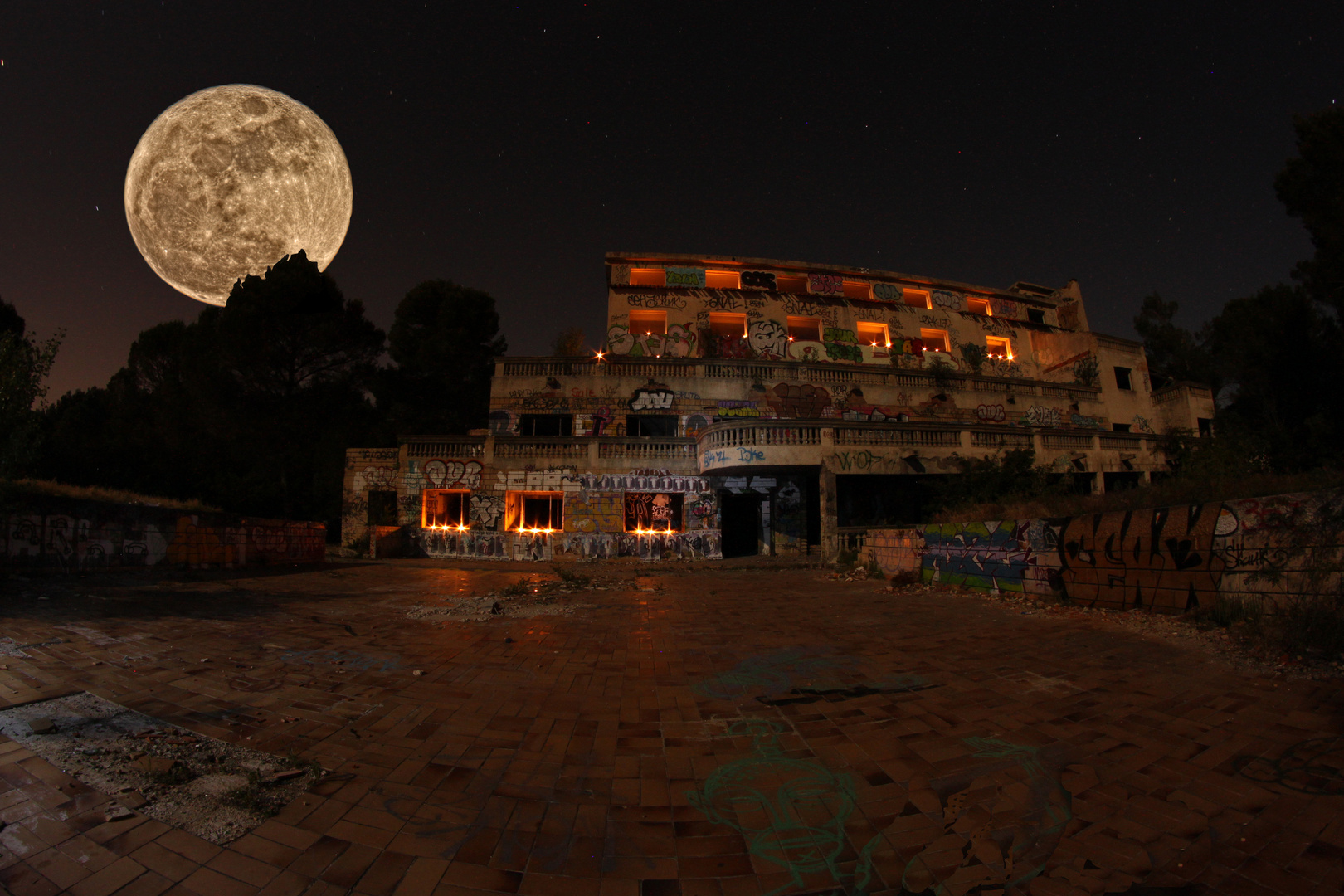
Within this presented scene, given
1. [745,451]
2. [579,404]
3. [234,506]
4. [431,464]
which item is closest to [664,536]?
[745,451]

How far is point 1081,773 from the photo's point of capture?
9.20ft

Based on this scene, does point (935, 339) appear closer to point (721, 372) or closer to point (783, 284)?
point (783, 284)

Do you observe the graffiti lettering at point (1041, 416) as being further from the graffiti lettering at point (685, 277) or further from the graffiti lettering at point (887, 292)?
the graffiti lettering at point (685, 277)

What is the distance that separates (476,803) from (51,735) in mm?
2656

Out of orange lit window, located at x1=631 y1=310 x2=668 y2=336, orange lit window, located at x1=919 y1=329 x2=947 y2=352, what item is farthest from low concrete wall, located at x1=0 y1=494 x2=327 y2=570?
orange lit window, located at x1=919 y1=329 x2=947 y2=352

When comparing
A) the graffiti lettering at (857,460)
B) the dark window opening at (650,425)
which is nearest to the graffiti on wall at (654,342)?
the dark window opening at (650,425)

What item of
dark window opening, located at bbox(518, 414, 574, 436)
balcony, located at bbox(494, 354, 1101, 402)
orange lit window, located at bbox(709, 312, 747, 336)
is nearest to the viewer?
dark window opening, located at bbox(518, 414, 574, 436)

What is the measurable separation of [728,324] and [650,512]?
45.1ft

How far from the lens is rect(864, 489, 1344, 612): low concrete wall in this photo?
5.16 m

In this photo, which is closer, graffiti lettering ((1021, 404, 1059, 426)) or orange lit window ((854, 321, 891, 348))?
graffiti lettering ((1021, 404, 1059, 426))

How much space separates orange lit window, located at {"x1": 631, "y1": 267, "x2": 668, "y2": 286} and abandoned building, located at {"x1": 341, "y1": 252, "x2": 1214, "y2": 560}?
0.07m

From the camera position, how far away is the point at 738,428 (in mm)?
18703

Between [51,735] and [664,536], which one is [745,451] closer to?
[664,536]

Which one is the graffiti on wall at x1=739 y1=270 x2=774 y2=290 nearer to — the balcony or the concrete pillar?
the balcony
